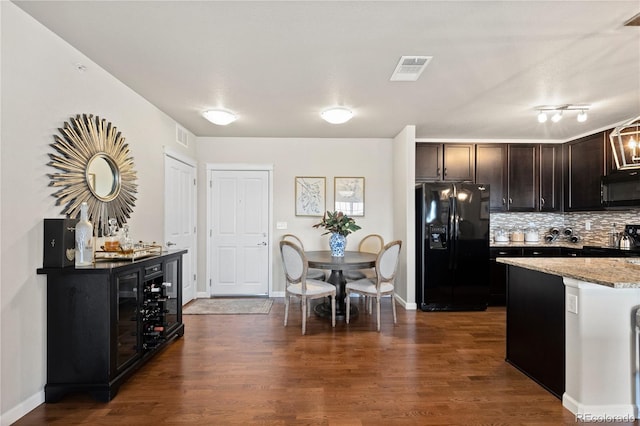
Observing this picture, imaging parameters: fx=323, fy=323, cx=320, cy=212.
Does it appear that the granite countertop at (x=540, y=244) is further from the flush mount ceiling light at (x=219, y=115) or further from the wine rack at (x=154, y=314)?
the wine rack at (x=154, y=314)

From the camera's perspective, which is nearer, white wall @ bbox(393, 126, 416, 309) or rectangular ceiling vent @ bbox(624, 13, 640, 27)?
rectangular ceiling vent @ bbox(624, 13, 640, 27)

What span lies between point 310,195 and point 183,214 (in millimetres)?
1795

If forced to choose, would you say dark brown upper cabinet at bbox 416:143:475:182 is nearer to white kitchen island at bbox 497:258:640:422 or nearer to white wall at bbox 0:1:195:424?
white kitchen island at bbox 497:258:640:422

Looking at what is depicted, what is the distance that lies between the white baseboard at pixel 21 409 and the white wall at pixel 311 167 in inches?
119

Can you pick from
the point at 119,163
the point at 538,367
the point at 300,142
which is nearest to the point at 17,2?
the point at 119,163

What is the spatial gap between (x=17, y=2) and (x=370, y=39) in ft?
6.86

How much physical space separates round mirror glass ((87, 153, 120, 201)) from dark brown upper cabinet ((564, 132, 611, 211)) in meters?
5.58


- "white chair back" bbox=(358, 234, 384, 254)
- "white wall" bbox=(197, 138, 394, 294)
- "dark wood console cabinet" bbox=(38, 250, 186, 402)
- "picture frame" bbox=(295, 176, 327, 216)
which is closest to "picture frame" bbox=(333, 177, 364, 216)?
"white wall" bbox=(197, 138, 394, 294)

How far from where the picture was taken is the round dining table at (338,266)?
3.46m

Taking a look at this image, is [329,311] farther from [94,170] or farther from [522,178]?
[522,178]

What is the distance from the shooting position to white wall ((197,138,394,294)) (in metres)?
4.87

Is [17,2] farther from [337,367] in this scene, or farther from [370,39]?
[337,367]

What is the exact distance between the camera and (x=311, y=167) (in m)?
4.91

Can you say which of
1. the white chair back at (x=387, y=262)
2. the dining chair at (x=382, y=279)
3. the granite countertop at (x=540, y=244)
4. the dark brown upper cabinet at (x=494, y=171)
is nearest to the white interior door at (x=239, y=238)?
the dining chair at (x=382, y=279)
